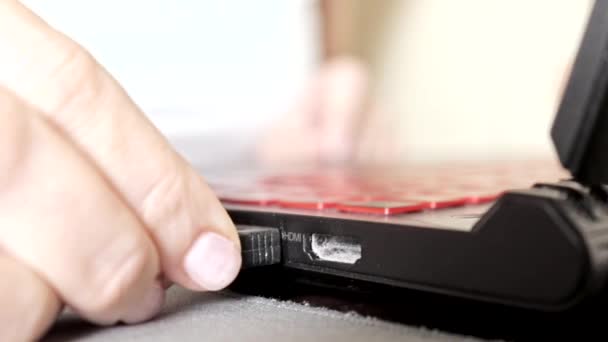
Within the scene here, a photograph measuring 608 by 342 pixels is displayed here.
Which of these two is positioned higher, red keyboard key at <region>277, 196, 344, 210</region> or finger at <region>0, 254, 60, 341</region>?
finger at <region>0, 254, 60, 341</region>

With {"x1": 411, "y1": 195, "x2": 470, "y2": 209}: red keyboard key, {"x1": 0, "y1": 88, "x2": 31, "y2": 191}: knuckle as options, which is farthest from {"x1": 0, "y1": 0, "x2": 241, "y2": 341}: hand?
{"x1": 411, "y1": 195, "x2": 470, "y2": 209}: red keyboard key

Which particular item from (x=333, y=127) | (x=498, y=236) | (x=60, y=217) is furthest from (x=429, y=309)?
(x=333, y=127)

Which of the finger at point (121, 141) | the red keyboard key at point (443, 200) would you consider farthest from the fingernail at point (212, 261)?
the red keyboard key at point (443, 200)

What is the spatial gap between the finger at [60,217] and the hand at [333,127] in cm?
95

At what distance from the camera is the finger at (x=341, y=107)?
1.29 meters

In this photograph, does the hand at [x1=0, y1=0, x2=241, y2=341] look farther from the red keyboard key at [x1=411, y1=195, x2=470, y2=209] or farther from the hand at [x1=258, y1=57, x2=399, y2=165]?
the hand at [x1=258, y1=57, x2=399, y2=165]

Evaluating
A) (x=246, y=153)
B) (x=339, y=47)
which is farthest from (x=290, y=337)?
(x=339, y=47)

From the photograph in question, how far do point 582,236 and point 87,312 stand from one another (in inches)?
7.7

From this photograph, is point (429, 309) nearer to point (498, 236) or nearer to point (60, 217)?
point (498, 236)

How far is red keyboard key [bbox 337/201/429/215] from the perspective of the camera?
317mm

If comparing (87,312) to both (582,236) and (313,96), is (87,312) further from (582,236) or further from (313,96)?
(313,96)

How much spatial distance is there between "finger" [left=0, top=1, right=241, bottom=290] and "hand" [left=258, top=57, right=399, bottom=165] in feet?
3.00

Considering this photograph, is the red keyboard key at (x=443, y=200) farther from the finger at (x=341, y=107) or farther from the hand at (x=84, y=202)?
the finger at (x=341, y=107)

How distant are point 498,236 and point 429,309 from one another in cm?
5
